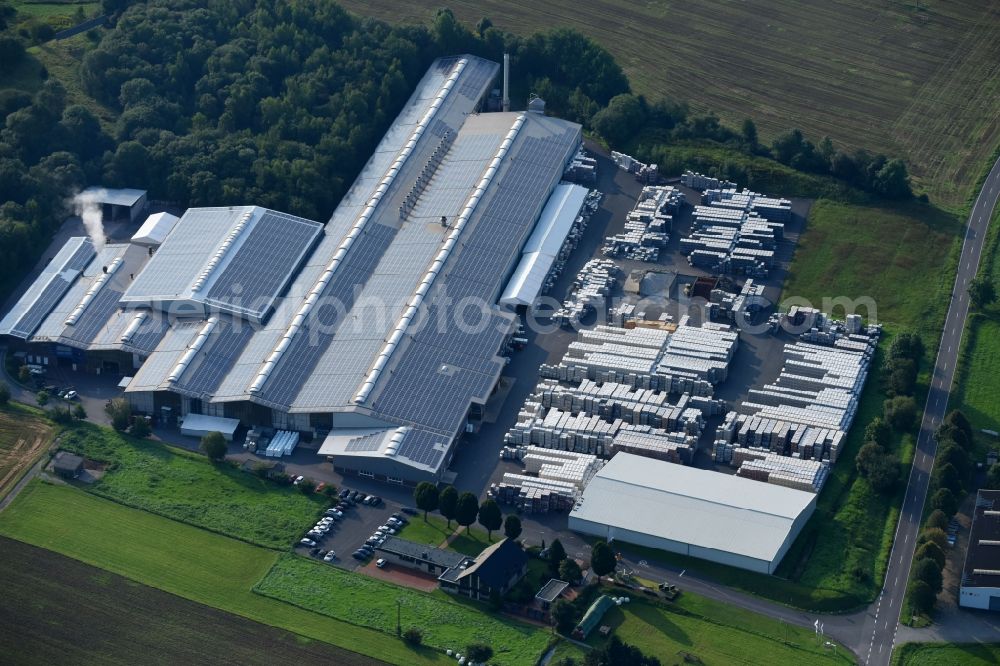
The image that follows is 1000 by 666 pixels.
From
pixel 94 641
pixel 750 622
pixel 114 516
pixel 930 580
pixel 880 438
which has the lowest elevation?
pixel 94 641

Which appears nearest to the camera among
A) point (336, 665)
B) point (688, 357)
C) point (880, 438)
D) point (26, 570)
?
point (336, 665)

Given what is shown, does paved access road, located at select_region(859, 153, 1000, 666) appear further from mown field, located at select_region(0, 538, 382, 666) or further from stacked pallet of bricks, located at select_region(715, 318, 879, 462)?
mown field, located at select_region(0, 538, 382, 666)

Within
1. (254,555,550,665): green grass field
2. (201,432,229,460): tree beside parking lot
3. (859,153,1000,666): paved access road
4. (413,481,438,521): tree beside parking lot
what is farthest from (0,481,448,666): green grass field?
(859,153,1000,666): paved access road

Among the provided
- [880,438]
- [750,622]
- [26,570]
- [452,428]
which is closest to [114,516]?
[26,570]

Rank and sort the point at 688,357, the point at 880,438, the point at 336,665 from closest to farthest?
the point at 336,665 → the point at 880,438 → the point at 688,357

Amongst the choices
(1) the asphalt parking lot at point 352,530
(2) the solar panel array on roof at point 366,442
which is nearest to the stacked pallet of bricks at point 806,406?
(2) the solar panel array on roof at point 366,442

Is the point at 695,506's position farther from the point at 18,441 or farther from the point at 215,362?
the point at 18,441

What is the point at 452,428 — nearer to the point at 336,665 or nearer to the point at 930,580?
the point at 336,665
